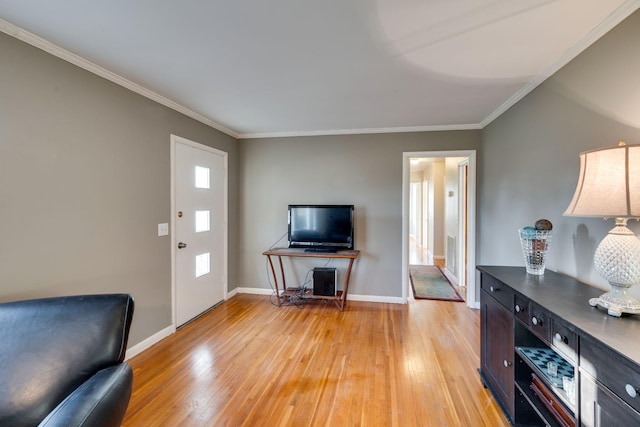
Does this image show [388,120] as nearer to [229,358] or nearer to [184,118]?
[184,118]

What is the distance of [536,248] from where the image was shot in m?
1.77

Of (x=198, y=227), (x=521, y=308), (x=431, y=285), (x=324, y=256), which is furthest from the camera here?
(x=431, y=285)

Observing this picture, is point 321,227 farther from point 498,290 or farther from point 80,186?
point 80,186

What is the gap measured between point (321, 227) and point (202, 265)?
5.17ft

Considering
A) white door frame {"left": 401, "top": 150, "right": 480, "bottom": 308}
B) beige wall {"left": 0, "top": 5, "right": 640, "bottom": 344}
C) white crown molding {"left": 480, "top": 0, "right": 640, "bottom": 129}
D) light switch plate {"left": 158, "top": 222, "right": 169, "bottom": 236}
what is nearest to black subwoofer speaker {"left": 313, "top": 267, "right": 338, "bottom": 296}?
beige wall {"left": 0, "top": 5, "right": 640, "bottom": 344}

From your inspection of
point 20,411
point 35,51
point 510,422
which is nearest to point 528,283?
point 510,422

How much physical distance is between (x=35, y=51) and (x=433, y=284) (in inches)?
206

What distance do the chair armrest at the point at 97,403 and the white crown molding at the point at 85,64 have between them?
6.63 ft

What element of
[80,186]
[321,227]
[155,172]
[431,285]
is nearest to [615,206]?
[321,227]

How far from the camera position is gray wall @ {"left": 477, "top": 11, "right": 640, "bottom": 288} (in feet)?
4.68

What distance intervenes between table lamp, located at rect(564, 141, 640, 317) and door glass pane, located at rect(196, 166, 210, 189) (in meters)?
3.30

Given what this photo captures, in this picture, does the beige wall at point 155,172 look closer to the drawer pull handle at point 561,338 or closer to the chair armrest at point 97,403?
the drawer pull handle at point 561,338

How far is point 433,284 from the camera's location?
14.9ft

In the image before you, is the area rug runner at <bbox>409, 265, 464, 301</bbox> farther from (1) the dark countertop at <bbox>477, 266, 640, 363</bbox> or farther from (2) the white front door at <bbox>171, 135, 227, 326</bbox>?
(2) the white front door at <bbox>171, 135, 227, 326</bbox>
